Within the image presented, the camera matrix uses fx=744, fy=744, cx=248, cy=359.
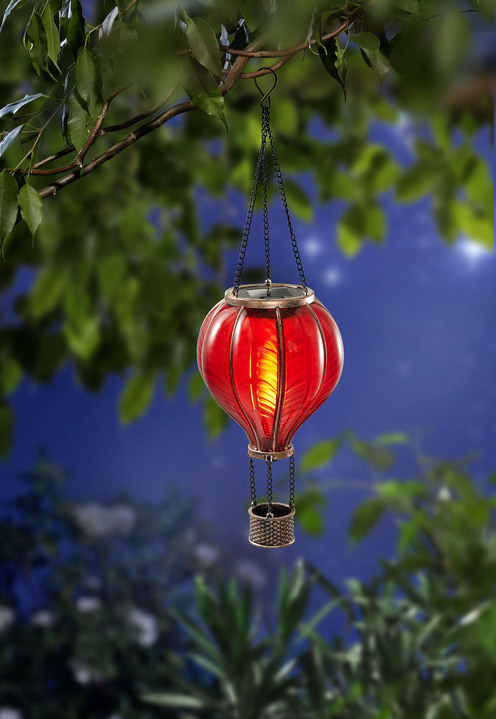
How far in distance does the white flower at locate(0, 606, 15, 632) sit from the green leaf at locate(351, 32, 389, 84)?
6.54ft

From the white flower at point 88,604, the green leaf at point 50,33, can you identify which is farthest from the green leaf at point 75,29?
the white flower at point 88,604

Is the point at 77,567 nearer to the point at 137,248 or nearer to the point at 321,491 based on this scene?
the point at 321,491

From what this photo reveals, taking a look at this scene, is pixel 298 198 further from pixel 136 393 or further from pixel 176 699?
Answer: pixel 176 699

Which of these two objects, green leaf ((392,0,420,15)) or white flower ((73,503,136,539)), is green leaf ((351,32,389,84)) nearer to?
green leaf ((392,0,420,15))

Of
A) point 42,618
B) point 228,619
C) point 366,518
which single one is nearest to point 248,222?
point 366,518

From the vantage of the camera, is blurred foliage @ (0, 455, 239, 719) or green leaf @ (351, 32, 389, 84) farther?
blurred foliage @ (0, 455, 239, 719)

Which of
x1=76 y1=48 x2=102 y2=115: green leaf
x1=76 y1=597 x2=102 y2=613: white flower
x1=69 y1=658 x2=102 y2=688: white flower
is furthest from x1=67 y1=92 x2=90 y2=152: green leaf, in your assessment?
x1=69 y1=658 x2=102 y2=688: white flower

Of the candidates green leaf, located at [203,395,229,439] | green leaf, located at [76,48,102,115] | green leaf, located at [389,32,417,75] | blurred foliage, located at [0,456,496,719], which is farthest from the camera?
blurred foliage, located at [0,456,496,719]

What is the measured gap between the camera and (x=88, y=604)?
2.24 meters

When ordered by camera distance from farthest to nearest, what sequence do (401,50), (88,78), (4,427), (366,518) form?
(366,518), (4,427), (401,50), (88,78)

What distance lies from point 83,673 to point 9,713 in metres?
0.24

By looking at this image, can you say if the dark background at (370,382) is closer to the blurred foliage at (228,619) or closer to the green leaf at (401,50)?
the blurred foliage at (228,619)

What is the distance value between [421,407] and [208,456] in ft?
2.01

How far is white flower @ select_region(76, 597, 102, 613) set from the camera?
2238 mm
